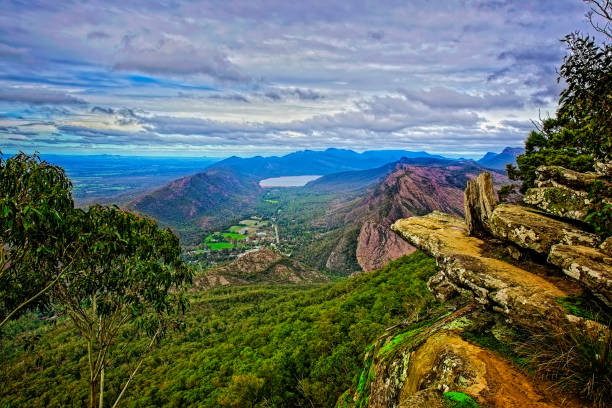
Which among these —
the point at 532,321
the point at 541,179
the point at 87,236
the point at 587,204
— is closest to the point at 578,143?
the point at 541,179

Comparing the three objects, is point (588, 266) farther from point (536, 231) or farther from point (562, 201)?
point (562, 201)

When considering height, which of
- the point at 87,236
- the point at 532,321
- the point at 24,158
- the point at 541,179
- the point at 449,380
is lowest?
the point at 449,380

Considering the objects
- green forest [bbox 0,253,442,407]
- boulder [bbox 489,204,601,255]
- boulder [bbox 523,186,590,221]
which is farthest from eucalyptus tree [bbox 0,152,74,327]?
boulder [bbox 523,186,590,221]

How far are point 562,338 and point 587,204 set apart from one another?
19.2 ft

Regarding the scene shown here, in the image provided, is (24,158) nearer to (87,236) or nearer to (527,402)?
(87,236)

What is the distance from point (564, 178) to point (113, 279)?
20132 mm

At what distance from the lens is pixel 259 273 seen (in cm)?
12850

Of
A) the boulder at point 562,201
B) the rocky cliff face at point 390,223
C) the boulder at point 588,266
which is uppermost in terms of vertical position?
the boulder at point 562,201

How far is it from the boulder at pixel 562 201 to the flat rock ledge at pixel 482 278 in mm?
2594

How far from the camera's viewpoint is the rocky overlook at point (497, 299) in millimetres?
6297

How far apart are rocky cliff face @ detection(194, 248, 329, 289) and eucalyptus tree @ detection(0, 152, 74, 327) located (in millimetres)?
102925

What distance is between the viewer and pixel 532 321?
24.1 ft

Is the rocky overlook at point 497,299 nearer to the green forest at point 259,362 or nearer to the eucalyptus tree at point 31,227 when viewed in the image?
the green forest at point 259,362

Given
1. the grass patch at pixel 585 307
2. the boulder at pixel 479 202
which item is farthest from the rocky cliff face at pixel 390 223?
the grass patch at pixel 585 307
